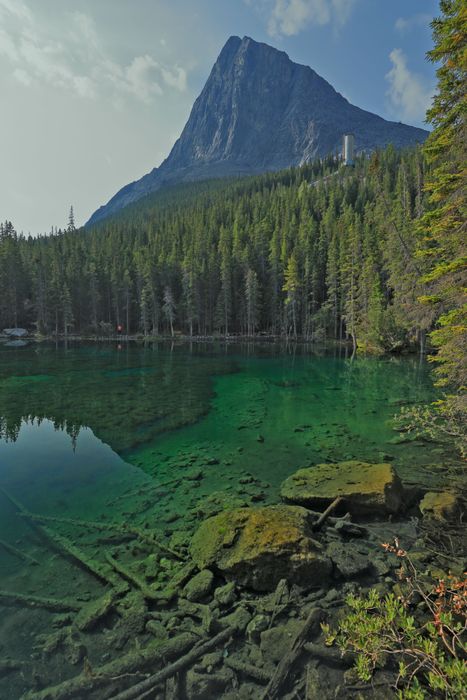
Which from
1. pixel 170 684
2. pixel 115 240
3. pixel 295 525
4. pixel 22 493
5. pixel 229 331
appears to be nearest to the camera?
pixel 170 684

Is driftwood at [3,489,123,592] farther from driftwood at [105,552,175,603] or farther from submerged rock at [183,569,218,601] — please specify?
submerged rock at [183,569,218,601]

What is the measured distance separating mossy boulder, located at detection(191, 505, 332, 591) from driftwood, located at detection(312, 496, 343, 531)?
1.41 ft

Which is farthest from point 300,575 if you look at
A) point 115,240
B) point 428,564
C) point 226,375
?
point 115,240

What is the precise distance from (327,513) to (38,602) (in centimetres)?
630

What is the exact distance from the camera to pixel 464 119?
10852 mm

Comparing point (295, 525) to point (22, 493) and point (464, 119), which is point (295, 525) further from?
point (464, 119)

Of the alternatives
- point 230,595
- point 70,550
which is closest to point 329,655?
point 230,595

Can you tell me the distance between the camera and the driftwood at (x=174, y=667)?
4527 millimetres

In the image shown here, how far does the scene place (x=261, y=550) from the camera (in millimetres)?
6809

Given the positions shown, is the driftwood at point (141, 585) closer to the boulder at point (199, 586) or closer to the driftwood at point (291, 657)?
the boulder at point (199, 586)

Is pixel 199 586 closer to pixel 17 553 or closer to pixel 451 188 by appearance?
pixel 17 553

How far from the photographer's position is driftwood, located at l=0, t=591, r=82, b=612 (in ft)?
20.5

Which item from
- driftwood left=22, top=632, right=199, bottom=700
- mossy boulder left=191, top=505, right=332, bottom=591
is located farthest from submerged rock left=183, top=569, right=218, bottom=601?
driftwood left=22, top=632, right=199, bottom=700

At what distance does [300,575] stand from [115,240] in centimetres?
A: 10897
